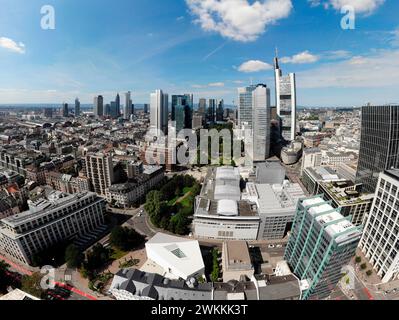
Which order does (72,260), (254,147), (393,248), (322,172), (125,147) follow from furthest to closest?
(125,147) → (254,147) → (322,172) → (72,260) → (393,248)

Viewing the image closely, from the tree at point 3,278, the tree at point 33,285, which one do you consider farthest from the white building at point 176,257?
the tree at point 3,278

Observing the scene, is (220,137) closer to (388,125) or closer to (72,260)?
(388,125)

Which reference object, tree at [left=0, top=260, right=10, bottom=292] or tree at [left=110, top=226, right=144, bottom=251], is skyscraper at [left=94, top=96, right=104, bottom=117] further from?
tree at [left=0, top=260, right=10, bottom=292]

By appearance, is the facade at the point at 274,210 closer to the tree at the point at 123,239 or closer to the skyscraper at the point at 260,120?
the tree at the point at 123,239

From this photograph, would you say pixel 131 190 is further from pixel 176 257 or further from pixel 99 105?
pixel 99 105

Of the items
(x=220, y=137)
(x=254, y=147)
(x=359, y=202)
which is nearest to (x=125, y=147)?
(x=220, y=137)

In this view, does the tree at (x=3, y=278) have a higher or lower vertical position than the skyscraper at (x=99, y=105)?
lower

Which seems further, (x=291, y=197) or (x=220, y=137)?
(x=220, y=137)
